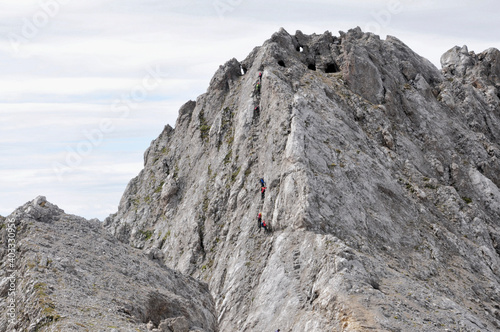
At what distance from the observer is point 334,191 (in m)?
51.5

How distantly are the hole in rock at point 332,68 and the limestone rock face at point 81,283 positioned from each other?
43726mm

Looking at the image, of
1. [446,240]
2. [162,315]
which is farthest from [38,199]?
[446,240]

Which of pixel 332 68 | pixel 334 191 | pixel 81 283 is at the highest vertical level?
pixel 332 68

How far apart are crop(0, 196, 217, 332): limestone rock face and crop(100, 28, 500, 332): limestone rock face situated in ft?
14.8

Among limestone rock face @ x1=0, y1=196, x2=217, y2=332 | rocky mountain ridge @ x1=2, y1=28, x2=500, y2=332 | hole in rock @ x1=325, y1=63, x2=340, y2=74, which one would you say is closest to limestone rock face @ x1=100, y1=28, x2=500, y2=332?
rocky mountain ridge @ x1=2, y1=28, x2=500, y2=332

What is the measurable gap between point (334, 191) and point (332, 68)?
31.9 meters

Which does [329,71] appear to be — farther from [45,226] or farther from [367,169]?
[45,226]

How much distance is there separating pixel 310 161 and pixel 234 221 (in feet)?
41.4

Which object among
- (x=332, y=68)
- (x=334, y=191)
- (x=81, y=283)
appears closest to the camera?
(x=81, y=283)

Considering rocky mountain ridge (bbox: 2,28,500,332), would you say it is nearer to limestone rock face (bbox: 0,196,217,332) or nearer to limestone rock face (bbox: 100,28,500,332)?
limestone rock face (bbox: 100,28,500,332)

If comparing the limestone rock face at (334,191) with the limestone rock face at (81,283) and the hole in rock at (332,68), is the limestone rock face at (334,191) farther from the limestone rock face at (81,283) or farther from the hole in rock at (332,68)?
the limestone rock face at (81,283)

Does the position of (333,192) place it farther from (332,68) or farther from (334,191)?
(332,68)

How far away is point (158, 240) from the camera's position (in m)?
70.9

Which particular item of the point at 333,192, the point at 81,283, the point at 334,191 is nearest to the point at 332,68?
the point at 334,191
